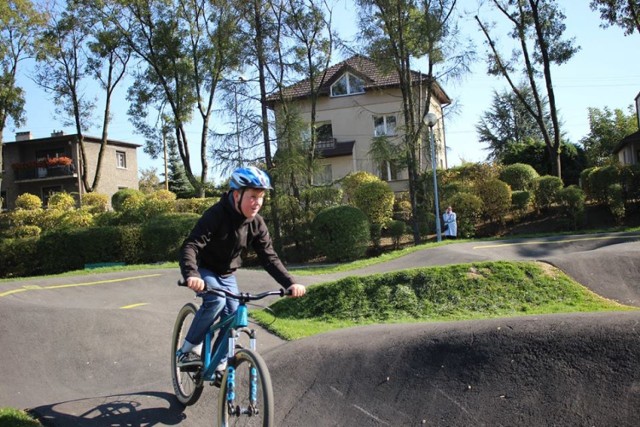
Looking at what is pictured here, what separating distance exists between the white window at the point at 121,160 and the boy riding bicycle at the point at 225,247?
5030 centimetres

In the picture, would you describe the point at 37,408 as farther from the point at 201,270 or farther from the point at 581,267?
the point at 581,267

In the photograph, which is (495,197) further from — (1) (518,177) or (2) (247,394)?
(2) (247,394)

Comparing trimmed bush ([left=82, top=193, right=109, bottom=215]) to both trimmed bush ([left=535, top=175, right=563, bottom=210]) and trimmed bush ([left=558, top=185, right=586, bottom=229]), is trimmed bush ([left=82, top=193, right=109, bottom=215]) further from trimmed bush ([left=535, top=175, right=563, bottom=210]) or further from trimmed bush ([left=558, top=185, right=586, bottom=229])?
trimmed bush ([left=558, top=185, right=586, bottom=229])

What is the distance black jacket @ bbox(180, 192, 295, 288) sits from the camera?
4.56 meters

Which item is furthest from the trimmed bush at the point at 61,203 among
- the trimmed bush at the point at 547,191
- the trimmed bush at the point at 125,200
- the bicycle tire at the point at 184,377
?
the bicycle tire at the point at 184,377

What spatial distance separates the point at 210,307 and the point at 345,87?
36.1 metres

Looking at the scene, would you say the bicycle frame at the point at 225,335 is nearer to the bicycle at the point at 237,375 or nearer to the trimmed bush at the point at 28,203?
the bicycle at the point at 237,375

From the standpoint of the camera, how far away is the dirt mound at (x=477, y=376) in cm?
437

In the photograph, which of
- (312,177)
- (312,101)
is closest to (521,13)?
(312,101)

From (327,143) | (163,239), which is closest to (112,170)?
(327,143)

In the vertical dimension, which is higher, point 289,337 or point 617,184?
point 617,184

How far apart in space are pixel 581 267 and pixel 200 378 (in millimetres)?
8449

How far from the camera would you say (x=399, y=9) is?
2080cm

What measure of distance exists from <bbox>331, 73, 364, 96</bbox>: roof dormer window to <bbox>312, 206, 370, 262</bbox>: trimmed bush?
20.3 m
